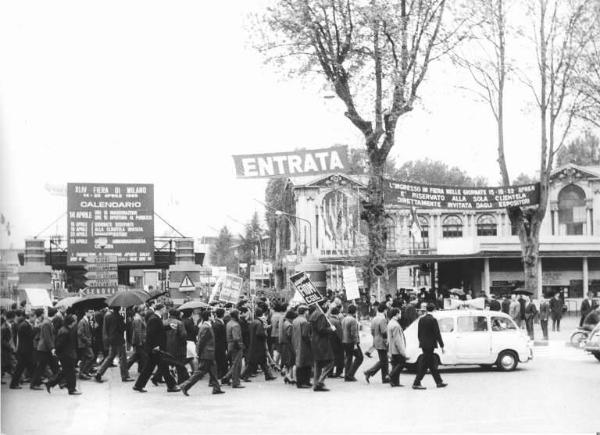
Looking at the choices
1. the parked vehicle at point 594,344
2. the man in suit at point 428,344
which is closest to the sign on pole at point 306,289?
the man in suit at point 428,344

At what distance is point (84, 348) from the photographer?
19.0 meters

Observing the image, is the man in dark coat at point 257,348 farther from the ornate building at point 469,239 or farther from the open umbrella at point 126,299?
the ornate building at point 469,239

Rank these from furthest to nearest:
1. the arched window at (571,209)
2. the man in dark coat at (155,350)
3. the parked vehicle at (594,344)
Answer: the arched window at (571,209) < the parked vehicle at (594,344) < the man in dark coat at (155,350)

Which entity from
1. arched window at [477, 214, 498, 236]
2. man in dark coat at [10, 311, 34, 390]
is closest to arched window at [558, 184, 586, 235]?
arched window at [477, 214, 498, 236]

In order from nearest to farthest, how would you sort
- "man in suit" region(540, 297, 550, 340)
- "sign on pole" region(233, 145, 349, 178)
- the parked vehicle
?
"sign on pole" region(233, 145, 349, 178) → the parked vehicle → "man in suit" region(540, 297, 550, 340)

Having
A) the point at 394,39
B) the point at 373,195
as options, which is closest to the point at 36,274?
the point at 373,195

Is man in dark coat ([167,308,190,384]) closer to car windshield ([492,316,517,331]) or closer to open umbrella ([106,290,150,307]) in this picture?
open umbrella ([106,290,150,307])

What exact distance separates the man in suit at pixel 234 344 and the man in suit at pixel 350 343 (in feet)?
7.09

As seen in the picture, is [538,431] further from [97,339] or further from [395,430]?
[97,339]

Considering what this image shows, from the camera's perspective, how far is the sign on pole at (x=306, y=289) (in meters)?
19.6

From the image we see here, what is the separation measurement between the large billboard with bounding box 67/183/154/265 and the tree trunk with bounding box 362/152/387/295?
23.5ft

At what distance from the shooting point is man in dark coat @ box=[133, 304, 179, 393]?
1675 cm

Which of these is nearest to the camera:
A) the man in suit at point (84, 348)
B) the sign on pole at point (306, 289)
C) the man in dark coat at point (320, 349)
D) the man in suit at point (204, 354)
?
the man in suit at point (204, 354)

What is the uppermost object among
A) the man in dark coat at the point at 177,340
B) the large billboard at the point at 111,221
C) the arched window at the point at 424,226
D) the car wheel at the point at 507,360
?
the arched window at the point at 424,226
